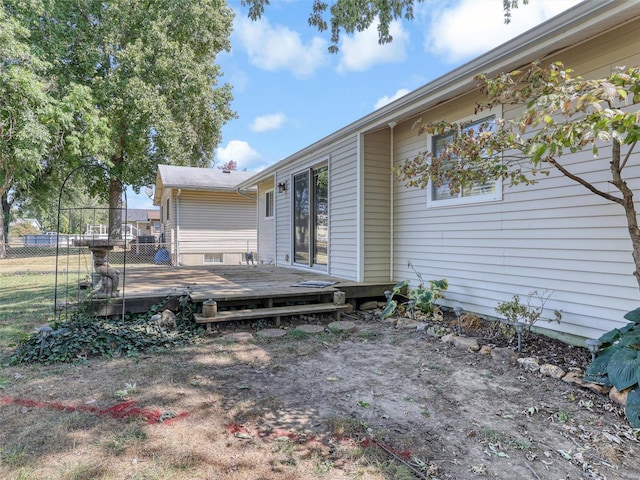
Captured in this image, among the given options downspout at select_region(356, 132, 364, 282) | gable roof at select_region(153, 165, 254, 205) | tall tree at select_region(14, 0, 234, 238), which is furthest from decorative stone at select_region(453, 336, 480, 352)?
tall tree at select_region(14, 0, 234, 238)

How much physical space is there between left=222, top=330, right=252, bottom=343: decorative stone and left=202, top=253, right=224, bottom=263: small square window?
10.1 meters

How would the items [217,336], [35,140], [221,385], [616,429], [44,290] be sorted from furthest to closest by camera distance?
[35,140], [44,290], [217,336], [221,385], [616,429]

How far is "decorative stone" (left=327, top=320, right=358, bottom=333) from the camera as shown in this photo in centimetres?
447

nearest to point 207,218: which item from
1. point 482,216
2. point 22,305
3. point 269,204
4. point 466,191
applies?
point 269,204

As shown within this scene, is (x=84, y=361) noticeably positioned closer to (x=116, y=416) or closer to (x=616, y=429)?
(x=116, y=416)

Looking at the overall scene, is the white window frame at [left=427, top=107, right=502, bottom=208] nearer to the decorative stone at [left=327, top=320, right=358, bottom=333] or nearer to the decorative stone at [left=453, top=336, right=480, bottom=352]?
the decorative stone at [left=453, top=336, right=480, bottom=352]

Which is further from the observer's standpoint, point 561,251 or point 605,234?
point 561,251

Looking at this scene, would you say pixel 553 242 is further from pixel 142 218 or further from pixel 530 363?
pixel 142 218

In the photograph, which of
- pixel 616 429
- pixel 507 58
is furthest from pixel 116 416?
pixel 507 58

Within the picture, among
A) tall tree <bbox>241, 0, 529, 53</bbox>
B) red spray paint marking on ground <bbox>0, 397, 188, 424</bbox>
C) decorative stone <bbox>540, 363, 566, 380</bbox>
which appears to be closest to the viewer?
red spray paint marking on ground <bbox>0, 397, 188, 424</bbox>

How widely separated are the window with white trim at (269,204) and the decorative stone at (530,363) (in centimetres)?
775

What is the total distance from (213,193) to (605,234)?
41.1 feet

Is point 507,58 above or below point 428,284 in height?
above

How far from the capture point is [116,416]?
2367 millimetres
